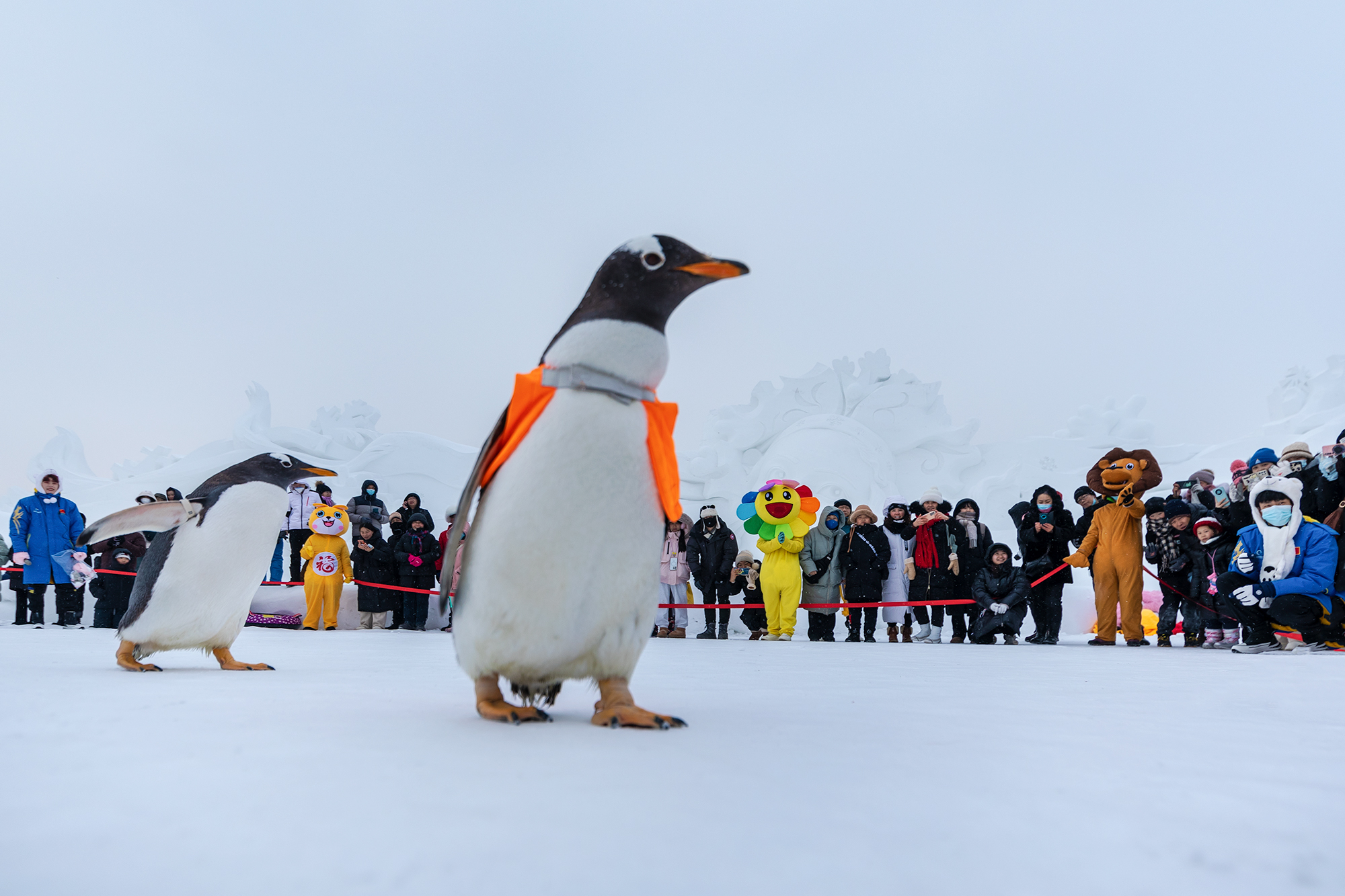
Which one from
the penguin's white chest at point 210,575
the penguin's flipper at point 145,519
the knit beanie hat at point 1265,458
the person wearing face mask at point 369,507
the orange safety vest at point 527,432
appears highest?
the knit beanie hat at point 1265,458

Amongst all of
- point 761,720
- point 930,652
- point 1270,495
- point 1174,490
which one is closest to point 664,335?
point 761,720

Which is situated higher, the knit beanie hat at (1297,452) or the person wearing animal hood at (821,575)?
the knit beanie hat at (1297,452)

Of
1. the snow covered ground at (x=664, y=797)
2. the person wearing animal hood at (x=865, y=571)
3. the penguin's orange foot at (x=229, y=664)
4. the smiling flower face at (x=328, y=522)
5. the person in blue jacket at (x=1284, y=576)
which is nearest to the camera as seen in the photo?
the snow covered ground at (x=664, y=797)

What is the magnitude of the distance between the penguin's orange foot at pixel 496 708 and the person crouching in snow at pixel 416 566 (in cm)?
652

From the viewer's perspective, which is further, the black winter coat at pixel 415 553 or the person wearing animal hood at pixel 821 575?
the black winter coat at pixel 415 553

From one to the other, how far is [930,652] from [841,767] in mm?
4161

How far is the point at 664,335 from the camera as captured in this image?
2.05m

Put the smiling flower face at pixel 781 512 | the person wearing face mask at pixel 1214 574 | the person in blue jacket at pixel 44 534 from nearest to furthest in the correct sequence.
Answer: the person wearing face mask at pixel 1214 574, the smiling flower face at pixel 781 512, the person in blue jacket at pixel 44 534

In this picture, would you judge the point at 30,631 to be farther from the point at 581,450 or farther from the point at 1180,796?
the point at 1180,796

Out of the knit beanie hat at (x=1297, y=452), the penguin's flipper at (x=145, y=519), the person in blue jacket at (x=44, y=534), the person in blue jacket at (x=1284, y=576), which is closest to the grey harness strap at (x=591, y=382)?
the penguin's flipper at (x=145, y=519)

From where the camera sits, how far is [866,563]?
294 inches

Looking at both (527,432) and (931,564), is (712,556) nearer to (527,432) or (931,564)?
(931,564)

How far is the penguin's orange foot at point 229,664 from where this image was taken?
3.32 meters

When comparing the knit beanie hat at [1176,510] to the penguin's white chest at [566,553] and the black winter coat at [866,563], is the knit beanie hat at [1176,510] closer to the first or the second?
the black winter coat at [866,563]
